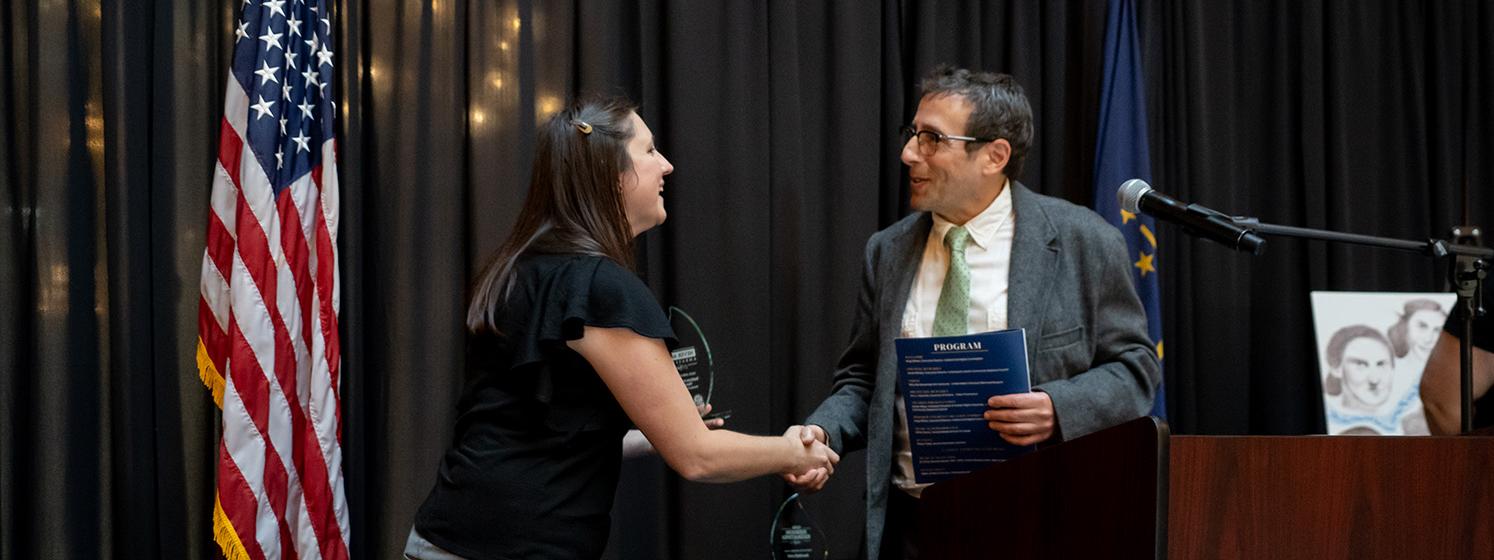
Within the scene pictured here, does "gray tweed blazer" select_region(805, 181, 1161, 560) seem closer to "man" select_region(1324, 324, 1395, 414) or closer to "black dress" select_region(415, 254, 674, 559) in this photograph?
"black dress" select_region(415, 254, 674, 559)

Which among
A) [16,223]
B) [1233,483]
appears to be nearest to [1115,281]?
[1233,483]

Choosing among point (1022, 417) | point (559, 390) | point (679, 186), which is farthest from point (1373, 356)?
point (559, 390)

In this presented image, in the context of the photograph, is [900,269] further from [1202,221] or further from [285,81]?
[285,81]

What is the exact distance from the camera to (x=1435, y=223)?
16.9 feet

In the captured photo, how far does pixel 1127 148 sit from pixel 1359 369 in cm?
112

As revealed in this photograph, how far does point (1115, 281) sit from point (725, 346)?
1681mm

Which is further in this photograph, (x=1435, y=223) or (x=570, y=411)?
(x=1435, y=223)

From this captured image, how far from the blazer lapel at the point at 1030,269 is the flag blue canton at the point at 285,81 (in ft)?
6.66

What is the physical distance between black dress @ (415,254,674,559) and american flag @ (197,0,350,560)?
153 centimetres

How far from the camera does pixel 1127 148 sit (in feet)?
14.5

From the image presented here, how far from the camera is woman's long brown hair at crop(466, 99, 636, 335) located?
2135 millimetres

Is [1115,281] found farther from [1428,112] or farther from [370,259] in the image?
[1428,112]

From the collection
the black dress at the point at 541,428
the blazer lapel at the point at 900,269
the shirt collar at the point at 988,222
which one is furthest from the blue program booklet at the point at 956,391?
the black dress at the point at 541,428

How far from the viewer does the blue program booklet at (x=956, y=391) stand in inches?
94.1
